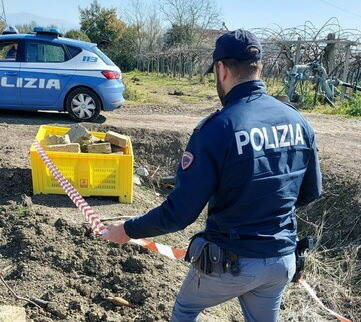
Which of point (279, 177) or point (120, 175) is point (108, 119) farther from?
point (279, 177)

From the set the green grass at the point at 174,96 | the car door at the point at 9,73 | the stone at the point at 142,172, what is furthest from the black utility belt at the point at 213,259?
the green grass at the point at 174,96

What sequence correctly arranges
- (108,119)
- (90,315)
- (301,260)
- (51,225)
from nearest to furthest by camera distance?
1. (301,260)
2. (90,315)
3. (51,225)
4. (108,119)

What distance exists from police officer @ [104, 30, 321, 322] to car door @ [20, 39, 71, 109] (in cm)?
793

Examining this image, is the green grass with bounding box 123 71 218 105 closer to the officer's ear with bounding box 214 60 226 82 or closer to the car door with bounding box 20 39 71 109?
the car door with bounding box 20 39 71 109

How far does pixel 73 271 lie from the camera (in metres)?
4.27

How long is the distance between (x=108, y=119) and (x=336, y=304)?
23.0 ft

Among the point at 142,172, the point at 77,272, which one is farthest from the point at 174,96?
the point at 77,272

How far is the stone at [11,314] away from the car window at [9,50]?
7.64m

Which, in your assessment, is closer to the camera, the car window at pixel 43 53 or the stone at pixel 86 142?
the stone at pixel 86 142

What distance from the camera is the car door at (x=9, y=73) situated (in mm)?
9852

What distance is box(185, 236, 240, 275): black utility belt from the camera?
2.36 meters

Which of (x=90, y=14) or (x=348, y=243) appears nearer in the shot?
(x=348, y=243)

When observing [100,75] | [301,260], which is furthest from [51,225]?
[100,75]

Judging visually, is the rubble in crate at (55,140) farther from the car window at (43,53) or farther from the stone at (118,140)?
the car window at (43,53)
